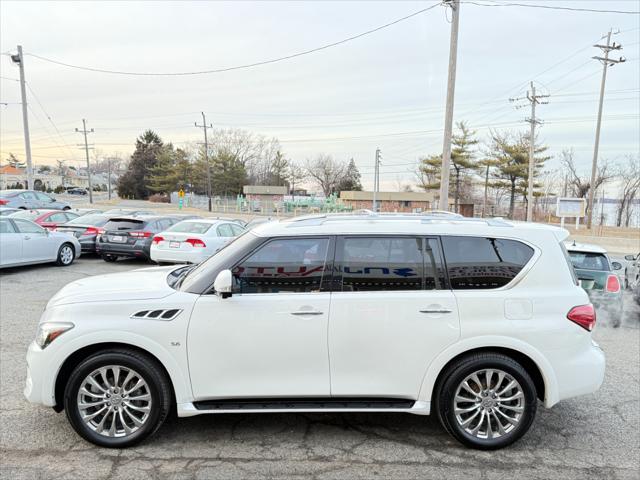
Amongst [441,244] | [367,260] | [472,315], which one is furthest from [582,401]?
[367,260]

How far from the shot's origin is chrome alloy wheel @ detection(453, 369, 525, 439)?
3.54 metres

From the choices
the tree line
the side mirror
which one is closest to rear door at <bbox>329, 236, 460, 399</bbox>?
the side mirror

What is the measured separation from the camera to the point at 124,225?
13680 mm

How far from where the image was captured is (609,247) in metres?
28.0

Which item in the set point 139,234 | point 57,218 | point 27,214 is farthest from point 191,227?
point 27,214

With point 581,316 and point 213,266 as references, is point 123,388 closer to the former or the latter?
point 213,266

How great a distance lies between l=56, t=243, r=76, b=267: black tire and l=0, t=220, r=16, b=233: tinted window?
1.42 m

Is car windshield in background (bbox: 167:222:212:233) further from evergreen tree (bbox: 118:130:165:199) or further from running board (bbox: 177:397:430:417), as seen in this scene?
evergreen tree (bbox: 118:130:165:199)

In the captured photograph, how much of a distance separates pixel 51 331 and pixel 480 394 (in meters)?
3.29

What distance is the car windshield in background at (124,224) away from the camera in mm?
13622

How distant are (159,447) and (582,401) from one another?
3.96 metres

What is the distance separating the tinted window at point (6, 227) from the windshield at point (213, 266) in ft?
31.3

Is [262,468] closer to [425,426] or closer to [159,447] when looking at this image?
[159,447]

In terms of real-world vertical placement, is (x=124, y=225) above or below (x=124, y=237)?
above
